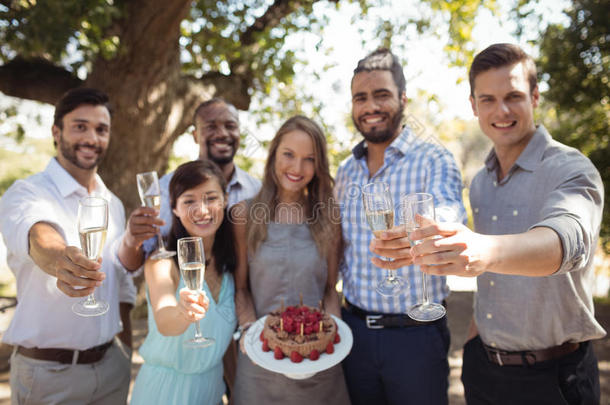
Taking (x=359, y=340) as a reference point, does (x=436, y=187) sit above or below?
above

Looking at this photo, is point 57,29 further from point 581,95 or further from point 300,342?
point 581,95

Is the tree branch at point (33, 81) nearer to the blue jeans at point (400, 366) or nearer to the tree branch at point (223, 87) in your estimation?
the tree branch at point (223, 87)

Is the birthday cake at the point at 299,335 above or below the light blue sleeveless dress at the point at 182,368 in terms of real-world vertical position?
above

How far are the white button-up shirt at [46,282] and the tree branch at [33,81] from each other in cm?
443

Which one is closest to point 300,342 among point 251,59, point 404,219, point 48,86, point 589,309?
point 404,219

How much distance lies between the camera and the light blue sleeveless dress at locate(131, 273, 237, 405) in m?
2.74

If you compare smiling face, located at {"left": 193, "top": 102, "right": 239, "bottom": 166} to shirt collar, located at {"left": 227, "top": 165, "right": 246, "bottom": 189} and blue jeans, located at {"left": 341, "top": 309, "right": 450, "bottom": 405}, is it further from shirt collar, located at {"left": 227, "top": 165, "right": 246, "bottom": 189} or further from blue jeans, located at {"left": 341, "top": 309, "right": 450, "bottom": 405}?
blue jeans, located at {"left": 341, "top": 309, "right": 450, "bottom": 405}

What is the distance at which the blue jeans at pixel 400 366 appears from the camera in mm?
2803

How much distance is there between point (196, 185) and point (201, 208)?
180mm

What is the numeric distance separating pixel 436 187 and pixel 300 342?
138 cm

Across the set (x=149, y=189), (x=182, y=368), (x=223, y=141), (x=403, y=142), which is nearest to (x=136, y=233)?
(x=149, y=189)

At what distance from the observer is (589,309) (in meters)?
2.47

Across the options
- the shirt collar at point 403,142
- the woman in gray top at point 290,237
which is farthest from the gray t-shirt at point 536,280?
the woman in gray top at point 290,237

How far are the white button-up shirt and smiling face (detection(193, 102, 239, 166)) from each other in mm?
1561
